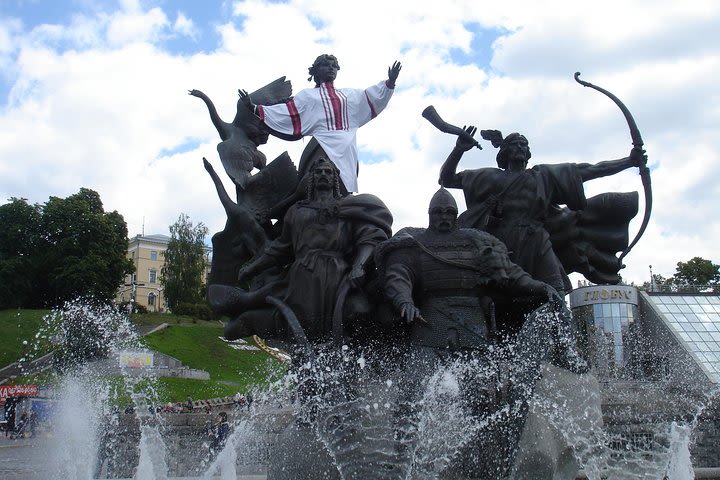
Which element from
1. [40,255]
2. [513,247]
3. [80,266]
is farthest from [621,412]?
[40,255]

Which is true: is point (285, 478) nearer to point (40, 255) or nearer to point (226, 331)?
point (226, 331)

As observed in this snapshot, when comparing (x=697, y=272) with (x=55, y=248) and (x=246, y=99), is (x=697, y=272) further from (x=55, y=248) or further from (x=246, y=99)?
(x=246, y=99)

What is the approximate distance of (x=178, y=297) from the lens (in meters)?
Result: 71.1

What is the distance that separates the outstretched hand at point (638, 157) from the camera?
24.5 ft

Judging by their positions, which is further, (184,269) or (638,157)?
(184,269)

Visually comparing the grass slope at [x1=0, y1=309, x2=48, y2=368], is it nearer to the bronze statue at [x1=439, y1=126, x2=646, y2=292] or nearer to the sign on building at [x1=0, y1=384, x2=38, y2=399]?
the sign on building at [x1=0, y1=384, x2=38, y2=399]

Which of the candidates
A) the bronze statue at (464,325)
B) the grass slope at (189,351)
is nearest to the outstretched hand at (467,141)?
the bronze statue at (464,325)

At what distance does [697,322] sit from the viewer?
34719 millimetres

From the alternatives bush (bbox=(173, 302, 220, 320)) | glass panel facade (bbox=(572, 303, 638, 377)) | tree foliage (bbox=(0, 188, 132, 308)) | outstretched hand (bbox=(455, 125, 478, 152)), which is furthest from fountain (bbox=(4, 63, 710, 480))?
bush (bbox=(173, 302, 220, 320))

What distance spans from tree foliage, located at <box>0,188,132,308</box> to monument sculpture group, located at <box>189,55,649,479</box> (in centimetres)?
5134

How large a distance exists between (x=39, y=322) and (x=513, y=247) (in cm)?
5422

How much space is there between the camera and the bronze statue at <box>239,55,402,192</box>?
29.0ft

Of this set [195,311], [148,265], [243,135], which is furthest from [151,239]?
[243,135]

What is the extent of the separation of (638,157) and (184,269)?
65390 millimetres
